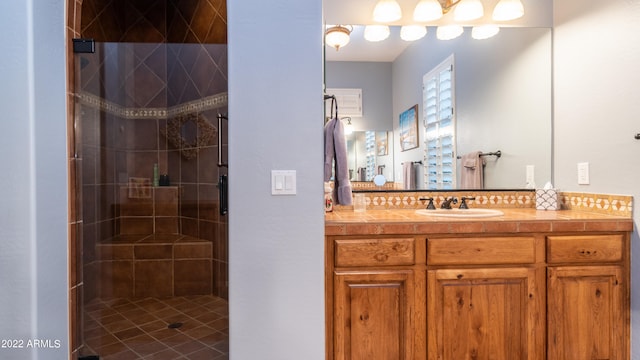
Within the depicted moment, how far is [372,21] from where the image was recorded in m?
2.04

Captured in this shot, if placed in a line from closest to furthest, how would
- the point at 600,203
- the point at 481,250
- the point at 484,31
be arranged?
the point at 481,250
the point at 600,203
the point at 484,31

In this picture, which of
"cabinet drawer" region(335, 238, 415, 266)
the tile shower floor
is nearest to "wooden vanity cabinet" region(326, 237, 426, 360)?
"cabinet drawer" region(335, 238, 415, 266)

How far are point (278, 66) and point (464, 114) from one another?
1393 mm

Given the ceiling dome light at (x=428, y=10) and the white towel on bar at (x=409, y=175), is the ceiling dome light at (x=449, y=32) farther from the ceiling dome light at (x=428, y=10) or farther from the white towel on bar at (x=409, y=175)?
the white towel on bar at (x=409, y=175)

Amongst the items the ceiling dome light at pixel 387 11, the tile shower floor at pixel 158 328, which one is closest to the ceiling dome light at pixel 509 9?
the ceiling dome light at pixel 387 11

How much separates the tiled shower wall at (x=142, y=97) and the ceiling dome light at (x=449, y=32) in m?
1.58

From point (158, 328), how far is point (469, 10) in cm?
296

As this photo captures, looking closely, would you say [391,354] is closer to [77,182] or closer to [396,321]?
[396,321]

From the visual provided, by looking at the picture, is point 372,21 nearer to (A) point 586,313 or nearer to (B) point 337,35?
(B) point 337,35

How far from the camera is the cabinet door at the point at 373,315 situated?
1.48 metres

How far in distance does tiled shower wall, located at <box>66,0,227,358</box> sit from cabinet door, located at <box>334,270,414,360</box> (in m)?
1.08

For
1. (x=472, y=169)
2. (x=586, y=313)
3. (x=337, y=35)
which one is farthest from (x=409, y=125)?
(x=586, y=313)

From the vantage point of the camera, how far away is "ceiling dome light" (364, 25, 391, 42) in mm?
2055

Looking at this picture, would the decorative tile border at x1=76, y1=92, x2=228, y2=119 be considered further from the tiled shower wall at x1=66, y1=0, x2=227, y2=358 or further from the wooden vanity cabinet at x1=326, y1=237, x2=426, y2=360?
the wooden vanity cabinet at x1=326, y1=237, x2=426, y2=360
